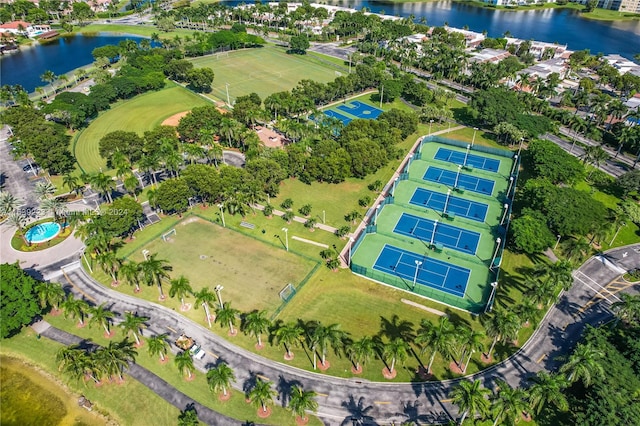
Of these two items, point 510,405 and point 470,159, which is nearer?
point 510,405

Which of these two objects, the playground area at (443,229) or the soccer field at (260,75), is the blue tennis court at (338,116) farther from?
the playground area at (443,229)

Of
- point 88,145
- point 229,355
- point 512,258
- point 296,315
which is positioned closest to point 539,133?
point 512,258

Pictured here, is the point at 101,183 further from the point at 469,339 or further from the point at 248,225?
the point at 469,339

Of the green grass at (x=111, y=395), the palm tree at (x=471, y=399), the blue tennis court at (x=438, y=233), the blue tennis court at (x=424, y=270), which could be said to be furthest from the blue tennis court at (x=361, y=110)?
the green grass at (x=111, y=395)

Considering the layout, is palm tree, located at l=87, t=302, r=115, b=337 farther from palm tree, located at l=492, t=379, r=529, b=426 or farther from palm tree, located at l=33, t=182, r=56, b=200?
palm tree, located at l=492, t=379, r=529, b=426

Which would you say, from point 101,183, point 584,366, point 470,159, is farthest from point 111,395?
point 470,159
